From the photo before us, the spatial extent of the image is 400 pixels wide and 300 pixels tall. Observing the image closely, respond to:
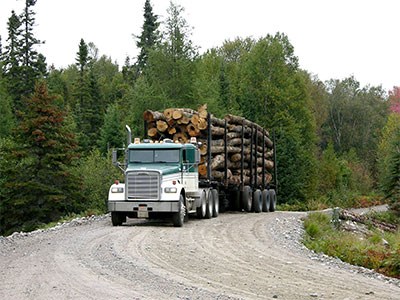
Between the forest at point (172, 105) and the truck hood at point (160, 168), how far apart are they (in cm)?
733

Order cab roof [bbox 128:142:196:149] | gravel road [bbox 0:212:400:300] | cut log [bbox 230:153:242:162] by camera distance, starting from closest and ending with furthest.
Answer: gravel road [bbox 0:212:400:300], cab roof [bbox 128:142:196:149], cut log [bbox 230:153:242:162]

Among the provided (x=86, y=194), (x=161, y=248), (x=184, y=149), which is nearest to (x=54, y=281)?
(x=161, y=248)

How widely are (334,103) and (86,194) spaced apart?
5598cm

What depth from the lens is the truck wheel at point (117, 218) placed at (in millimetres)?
20609

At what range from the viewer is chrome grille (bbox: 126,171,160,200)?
2022 centimetres

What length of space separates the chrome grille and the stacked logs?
405cm

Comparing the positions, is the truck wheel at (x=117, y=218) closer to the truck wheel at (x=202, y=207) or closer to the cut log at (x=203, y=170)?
the truck wheel at (x=202, y=207)

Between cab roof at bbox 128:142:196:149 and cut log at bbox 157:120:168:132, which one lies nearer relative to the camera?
cab roof at bbox 128:142:196:149

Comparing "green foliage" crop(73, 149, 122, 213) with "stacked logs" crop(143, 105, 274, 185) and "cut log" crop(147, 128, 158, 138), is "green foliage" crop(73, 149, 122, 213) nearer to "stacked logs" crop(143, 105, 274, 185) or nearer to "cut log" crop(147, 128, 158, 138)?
"stacked logs" crop(143, 105, 274, 185)

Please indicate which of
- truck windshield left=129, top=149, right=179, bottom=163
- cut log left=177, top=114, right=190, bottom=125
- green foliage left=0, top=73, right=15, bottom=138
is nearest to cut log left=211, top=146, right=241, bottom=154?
cut log left=177, top=114, right=190, bottom=125

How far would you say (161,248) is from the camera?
15320 mm

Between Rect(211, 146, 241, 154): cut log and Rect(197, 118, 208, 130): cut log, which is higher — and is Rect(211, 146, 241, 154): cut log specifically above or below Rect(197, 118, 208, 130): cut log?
below

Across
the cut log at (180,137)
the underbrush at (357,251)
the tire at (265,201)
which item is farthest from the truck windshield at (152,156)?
the tire at (265,201)

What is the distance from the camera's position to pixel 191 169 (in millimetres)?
22391
